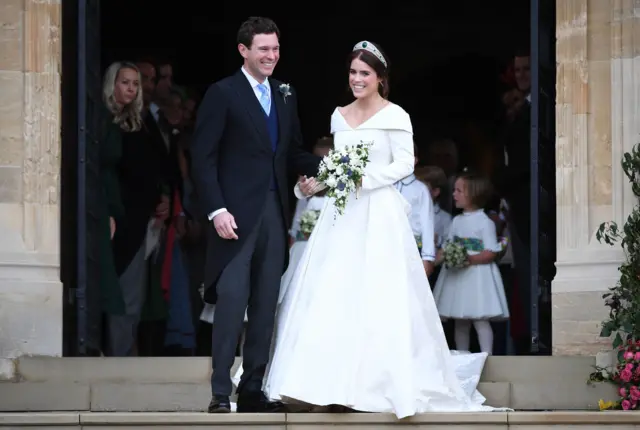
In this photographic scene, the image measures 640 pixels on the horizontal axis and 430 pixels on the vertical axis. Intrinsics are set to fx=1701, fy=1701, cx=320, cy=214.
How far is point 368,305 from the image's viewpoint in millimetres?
8664

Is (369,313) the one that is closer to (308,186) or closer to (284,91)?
(308,186)

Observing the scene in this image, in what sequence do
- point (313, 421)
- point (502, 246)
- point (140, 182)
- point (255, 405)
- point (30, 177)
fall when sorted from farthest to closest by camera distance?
point (140, 182), point (502, 246), point (30, 177), point (255, 405), point (313, 421)

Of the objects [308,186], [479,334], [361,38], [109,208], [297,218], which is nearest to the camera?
[308,186]

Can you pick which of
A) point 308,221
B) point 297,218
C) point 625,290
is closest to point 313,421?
point 625,290

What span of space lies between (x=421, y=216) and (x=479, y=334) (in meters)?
0.96

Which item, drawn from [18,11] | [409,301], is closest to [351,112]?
[409,301]

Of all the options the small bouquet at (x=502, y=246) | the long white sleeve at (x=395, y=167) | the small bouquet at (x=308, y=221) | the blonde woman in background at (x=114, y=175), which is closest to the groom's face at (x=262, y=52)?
the long white sleeve at (x=395, y=167)

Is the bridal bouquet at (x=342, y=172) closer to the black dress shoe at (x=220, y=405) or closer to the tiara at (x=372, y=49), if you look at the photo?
the tiara at (x=372, y=49)

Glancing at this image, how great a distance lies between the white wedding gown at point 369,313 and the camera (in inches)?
336

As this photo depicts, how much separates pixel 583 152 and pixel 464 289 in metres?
1.56

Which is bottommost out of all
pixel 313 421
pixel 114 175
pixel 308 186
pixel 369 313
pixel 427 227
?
pixel 313 421

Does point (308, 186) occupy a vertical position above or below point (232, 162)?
below

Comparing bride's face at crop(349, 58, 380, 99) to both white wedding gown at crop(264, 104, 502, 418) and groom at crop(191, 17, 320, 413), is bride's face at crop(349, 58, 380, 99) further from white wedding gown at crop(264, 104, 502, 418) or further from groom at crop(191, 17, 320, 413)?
groom at crop(191, 17, 320, 413)

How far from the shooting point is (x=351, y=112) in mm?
9055
